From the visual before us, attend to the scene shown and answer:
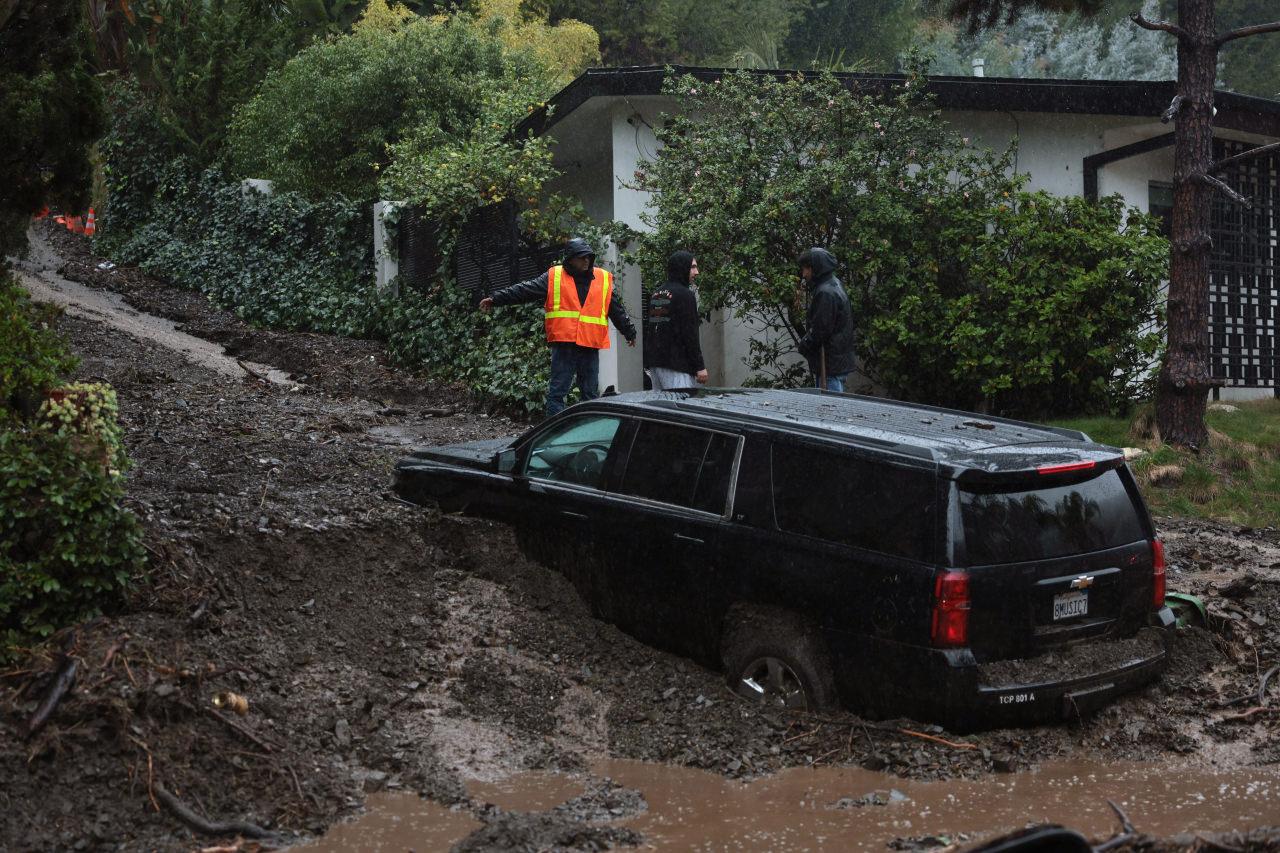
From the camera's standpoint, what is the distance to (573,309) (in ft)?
37.3

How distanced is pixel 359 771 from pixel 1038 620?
2.95 metres

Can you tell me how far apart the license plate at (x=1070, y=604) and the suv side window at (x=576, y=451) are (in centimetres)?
239

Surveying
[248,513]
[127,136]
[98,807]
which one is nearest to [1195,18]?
[248,513]

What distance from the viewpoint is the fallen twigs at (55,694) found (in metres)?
5.24

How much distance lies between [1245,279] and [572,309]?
31.0ft

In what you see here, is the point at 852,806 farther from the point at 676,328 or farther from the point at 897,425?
the point at 676,328

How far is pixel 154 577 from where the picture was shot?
6.66 meters

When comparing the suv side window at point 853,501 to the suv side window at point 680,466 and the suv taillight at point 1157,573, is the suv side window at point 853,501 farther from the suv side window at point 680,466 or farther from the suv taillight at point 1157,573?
the suv taillight at point 1157,573

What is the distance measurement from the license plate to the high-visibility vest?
19.5ft

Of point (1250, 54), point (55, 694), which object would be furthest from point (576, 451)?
point (1250, 54)

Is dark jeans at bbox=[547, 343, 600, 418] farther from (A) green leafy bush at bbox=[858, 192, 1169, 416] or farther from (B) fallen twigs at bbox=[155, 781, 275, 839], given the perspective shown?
(B) fallen twigs at bbox=[155, 781, 275, 839]

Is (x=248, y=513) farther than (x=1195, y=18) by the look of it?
No

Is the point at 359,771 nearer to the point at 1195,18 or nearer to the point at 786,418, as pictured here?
the point at 786,418

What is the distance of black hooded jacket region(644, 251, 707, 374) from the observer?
37.9 feet
